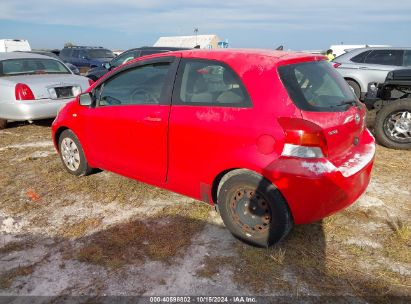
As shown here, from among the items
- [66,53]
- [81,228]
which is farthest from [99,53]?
[81,228]

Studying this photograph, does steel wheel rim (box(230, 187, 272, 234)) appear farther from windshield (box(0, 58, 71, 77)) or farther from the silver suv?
the silver suv

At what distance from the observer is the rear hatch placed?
9.24 ft

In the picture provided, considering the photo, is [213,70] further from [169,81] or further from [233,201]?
[233,201]

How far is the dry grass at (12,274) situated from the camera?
2711mm

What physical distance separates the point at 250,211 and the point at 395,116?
4181 mm

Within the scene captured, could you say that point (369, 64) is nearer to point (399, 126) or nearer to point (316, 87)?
point (399, 126)

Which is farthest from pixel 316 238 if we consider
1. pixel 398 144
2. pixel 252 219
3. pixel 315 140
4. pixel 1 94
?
pixel 1 94

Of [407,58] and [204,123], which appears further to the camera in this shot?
[407,58]

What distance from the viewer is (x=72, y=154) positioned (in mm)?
4699

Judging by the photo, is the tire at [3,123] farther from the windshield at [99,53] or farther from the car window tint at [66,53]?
the car window tint at [66,53]

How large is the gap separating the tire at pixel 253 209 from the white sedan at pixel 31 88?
4910mm

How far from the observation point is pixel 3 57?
7449mm

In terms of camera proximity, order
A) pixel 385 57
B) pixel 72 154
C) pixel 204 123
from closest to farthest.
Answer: pixel 204 123, pixel 72 154, pixel 385 57

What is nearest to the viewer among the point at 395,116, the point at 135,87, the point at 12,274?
the point at 12,274
